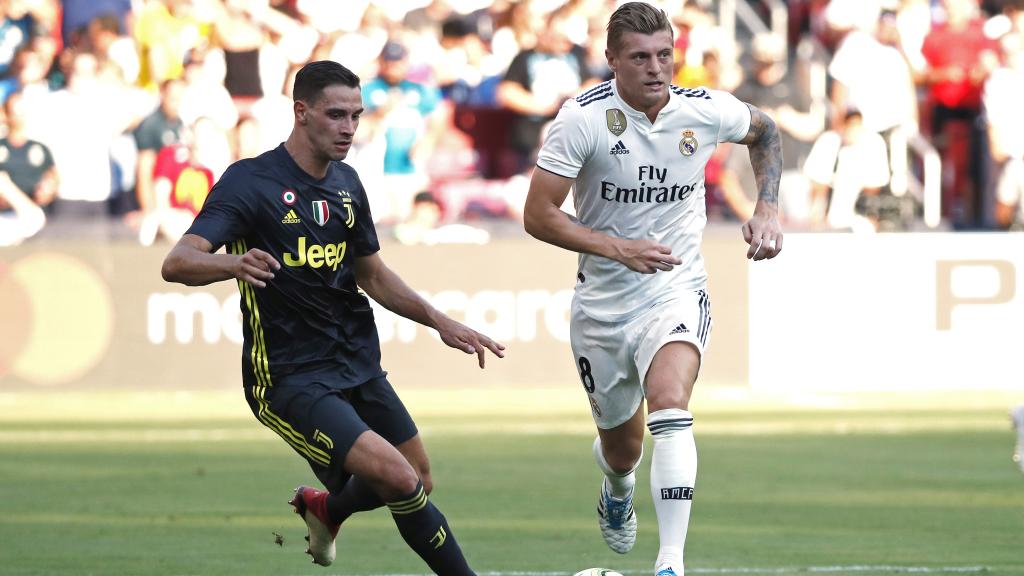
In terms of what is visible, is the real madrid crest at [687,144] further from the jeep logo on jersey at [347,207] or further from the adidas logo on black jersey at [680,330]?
the jeep logo on jersey at [347,207]

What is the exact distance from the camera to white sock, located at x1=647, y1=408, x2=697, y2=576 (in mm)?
7609

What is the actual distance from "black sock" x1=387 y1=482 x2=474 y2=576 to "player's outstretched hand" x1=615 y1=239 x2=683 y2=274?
4.54ft

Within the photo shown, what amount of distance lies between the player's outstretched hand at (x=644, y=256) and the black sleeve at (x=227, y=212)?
1.59m

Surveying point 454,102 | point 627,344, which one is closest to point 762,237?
point 627,344

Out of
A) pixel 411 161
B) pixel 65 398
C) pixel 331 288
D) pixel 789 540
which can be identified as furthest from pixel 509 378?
pixel 331 288

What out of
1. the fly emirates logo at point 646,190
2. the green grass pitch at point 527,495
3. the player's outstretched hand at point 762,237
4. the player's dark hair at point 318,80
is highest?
the player's dark hair at point 318,80

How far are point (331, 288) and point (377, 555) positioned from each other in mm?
2143

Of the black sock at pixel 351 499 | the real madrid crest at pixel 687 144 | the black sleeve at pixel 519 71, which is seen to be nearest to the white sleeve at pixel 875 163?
the black sleeve at pixel 519 71

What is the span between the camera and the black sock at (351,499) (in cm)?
810

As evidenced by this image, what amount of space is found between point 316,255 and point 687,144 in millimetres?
1852

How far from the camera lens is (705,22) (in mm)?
21797

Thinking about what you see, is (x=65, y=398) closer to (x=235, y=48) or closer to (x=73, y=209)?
(x=73, y=209)

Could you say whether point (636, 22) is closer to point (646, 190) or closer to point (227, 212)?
point (646, 190)

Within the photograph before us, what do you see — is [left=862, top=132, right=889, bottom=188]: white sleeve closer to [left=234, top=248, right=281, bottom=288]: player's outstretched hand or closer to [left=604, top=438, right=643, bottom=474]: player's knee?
[left=604, top=438, right=643, bottom=474]: player's knee
